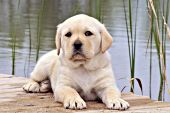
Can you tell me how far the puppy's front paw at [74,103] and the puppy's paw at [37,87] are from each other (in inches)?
23.2

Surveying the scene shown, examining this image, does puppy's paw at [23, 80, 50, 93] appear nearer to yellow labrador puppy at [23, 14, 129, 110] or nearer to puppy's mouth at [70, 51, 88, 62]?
yellow labrador puppy at [23, 14, 129, 110]

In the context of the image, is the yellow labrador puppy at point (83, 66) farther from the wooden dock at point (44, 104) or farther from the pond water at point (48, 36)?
the pond water at point (48, 36)

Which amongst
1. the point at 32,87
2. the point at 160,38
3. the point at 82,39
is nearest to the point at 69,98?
the point at 82,39

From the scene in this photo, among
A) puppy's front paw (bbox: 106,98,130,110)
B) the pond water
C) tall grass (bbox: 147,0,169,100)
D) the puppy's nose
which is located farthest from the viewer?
the pond water

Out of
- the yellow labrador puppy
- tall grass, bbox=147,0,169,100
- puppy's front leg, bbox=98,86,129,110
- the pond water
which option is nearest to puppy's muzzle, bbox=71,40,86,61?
the yellow labrador puppy

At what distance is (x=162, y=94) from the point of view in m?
5.38

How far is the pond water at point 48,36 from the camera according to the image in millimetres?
6207

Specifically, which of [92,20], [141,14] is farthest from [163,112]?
[141,14]

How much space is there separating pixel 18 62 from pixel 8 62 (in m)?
0.15

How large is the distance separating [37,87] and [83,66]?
1.85 feet

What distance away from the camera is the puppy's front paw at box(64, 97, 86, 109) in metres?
3.57

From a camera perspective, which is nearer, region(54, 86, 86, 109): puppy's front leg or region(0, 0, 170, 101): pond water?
region(54, 86, 86, 109): puppy's front leg

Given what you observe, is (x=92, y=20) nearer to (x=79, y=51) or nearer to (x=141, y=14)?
(x=79, y=51)

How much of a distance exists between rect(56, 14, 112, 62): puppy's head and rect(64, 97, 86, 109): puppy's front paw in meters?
0.24
